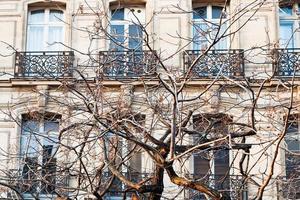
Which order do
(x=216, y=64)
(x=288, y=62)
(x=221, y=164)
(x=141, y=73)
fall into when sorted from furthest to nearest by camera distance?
(x=288, y=62)
(x=216, y=64)
(x=221, y=164)
(x=141, y=73)

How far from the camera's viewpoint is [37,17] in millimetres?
18938

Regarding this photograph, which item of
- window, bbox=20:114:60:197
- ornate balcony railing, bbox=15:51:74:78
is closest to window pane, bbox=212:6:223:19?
ornate balcony railing, bbox=15:51:74:78

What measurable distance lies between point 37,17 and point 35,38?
611 mm

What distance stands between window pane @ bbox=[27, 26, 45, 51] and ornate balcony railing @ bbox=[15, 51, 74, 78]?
0.55 metres

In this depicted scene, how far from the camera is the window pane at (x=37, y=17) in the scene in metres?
18.9

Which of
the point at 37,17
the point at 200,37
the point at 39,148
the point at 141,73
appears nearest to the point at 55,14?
the point at 37,17

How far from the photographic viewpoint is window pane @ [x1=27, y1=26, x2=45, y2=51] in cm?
1862

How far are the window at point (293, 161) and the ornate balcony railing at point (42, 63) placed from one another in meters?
5.64

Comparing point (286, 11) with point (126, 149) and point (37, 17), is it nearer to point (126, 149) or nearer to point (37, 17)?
point (37, 17)

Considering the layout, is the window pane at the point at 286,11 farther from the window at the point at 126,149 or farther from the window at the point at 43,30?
the window at the point at 43,30

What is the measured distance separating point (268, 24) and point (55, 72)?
18.4 ft

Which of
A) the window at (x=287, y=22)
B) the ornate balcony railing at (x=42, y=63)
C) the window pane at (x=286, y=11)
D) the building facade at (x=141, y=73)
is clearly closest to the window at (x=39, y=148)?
the building facade at (x=141, y=73)

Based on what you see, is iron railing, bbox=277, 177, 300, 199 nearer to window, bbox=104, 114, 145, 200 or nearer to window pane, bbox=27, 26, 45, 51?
window, bbox=104, 114, 145, 200

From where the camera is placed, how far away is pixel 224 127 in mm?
13500
